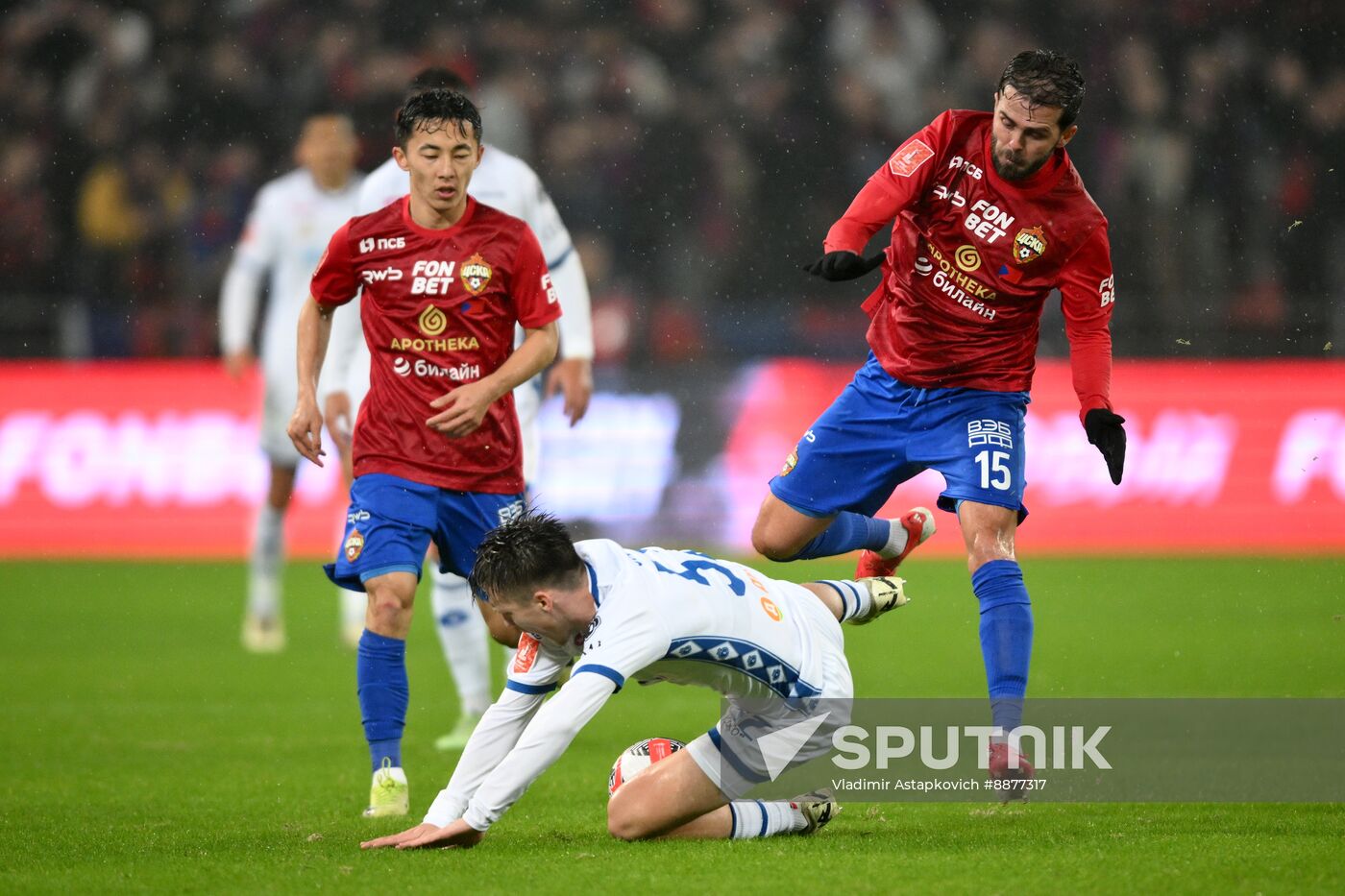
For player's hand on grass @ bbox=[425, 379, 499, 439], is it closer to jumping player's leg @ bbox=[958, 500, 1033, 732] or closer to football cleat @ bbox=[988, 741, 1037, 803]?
jumping player's leg @ bbox=[958, 500, 1033, 732]

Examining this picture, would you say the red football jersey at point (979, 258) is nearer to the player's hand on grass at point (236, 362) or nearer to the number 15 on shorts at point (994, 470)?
the number 15 on shorts at point (994, 470)

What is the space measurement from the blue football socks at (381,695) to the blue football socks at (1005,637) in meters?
1.72

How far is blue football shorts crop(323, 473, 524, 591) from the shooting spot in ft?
16.8

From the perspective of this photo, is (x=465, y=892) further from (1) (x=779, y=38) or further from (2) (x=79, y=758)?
(1) (x=779, y=38)

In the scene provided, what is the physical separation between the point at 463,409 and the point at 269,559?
410cm

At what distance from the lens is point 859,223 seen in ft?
16.3

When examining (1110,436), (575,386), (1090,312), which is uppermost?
(1090,312)

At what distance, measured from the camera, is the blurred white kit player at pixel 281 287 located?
28.7 ft

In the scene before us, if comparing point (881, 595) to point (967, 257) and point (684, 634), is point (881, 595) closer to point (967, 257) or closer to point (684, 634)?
point (967, 257)

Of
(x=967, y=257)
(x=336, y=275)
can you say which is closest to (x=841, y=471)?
(x=967, y=257)

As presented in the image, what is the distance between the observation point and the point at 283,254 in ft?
29.6

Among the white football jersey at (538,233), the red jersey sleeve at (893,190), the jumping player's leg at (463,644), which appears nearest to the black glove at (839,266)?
the red jersey sleeve at (893,190)

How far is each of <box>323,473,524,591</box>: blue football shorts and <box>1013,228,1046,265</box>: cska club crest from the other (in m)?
1.75

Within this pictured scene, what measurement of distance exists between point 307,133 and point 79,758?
12.8 ft
